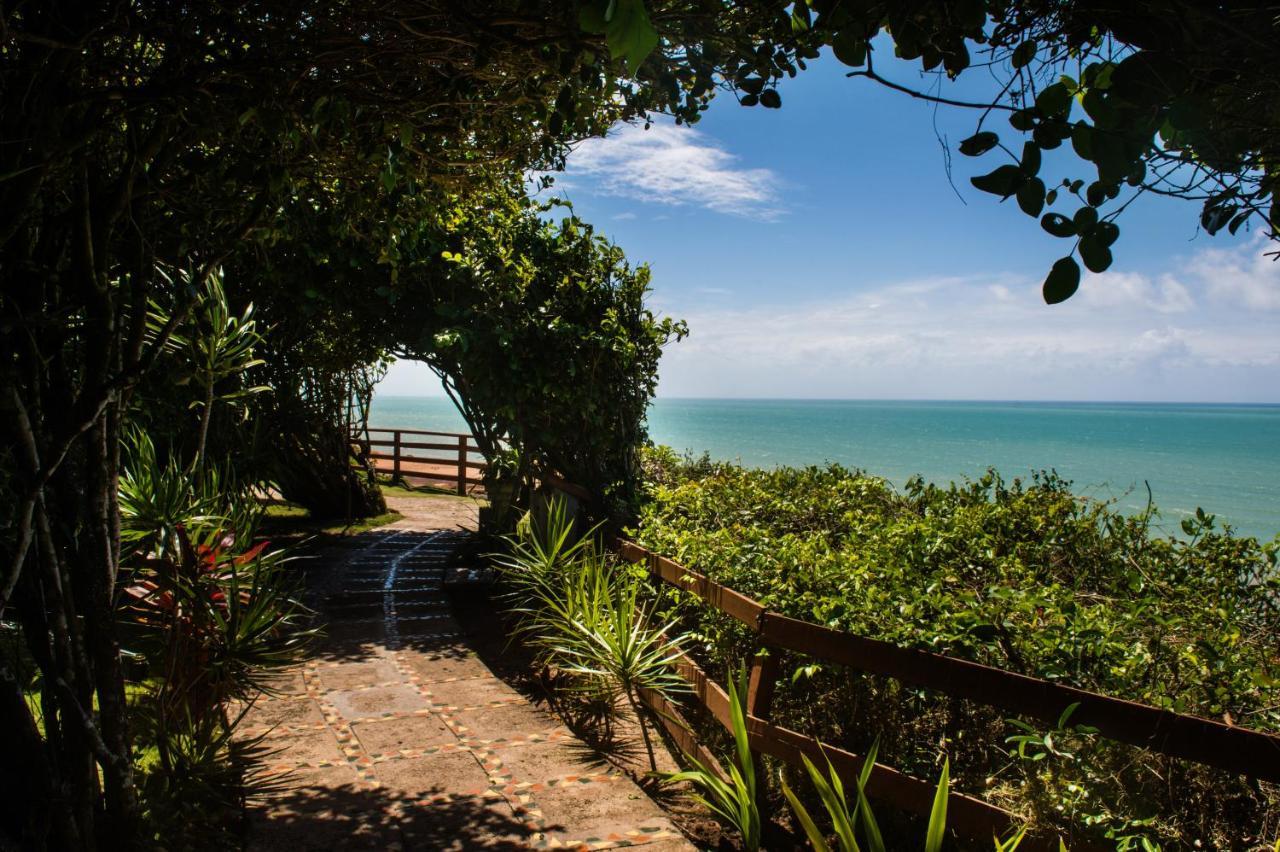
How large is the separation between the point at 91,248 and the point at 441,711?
333 cm

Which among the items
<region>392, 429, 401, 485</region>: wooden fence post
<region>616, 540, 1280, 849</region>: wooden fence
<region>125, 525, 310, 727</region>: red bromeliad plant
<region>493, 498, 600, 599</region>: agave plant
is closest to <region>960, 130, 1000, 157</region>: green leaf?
<region>616, 540, 1280, 849</region>: wooden fence

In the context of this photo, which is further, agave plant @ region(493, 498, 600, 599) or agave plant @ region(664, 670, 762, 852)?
agave plant @ region(493, 498, 600, 599)

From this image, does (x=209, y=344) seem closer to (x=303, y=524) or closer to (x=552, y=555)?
(x=552, y=555)

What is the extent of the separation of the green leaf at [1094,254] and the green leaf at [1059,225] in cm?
4

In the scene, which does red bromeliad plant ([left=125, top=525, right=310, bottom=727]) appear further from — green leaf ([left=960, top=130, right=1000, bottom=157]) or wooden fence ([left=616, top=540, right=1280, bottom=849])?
green leaf ([left=960, top=130, right=1000, bottom=157])

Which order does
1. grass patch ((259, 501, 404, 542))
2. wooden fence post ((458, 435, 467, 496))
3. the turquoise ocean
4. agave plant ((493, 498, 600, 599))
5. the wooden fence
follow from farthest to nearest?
1. the turquoise ocean
2. wooden fence post ((458, 435, 467, 496))
3. grass patch ((259, 501, 404, 542))
4. agave plant ((493, 498, 600, 599))
5. the wooden fence

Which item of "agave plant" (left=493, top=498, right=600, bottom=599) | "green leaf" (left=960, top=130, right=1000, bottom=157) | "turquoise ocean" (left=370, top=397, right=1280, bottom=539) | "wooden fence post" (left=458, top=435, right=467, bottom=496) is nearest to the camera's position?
"green leaf" (left=960, top=130, right=1000, bottom=157)

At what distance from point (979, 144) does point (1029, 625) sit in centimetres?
214

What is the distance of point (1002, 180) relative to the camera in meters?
1.62

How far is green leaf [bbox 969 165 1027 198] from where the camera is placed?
161 centimetres

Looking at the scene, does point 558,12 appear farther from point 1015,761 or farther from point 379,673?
point 379,673

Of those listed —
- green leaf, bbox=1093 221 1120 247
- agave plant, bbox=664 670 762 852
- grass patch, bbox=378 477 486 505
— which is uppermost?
green leaf, bbox=1093 221 1120 247

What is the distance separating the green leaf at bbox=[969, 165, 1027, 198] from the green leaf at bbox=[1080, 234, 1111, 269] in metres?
0.19

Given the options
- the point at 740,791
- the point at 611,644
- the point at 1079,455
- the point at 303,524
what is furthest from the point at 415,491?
the point at 1079,455
